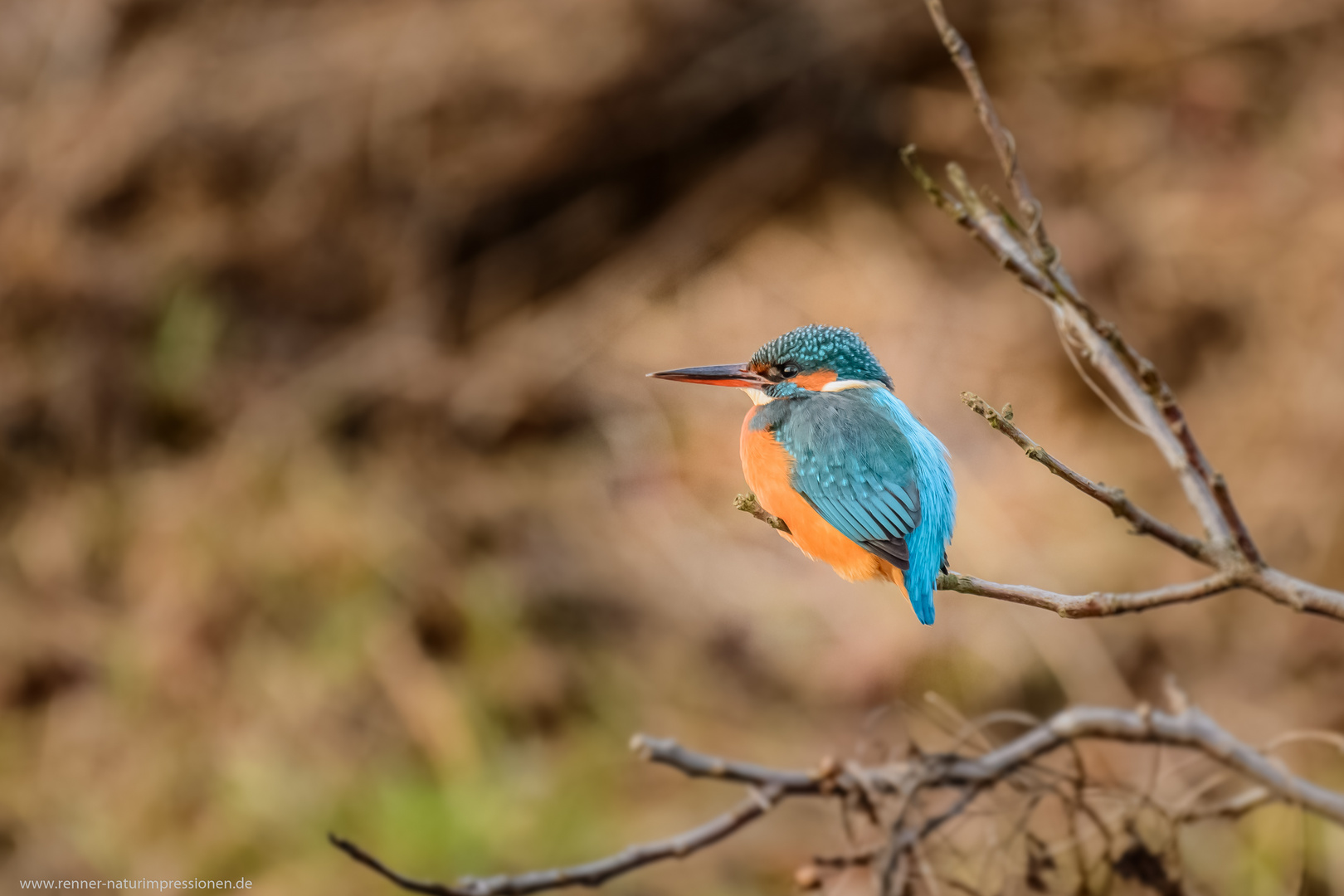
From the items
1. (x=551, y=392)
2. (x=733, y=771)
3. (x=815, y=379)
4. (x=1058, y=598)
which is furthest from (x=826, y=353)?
(x=551, y=392)

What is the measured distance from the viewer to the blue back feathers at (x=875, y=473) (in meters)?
0.66

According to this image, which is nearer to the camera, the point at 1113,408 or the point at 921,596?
the point at 921,596

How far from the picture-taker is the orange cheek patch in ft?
2.52

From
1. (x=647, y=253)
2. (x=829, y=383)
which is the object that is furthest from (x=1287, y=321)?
(x=829, y=383)

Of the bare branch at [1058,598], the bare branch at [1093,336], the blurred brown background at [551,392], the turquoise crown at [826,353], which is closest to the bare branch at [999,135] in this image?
the bare branch at [1093,336]

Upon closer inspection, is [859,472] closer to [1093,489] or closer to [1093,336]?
[1093,489]

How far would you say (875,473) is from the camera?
2.28ft

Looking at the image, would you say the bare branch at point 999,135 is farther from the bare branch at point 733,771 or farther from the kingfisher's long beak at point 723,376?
the bare branch at point 733,771

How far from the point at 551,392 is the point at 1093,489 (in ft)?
11.9

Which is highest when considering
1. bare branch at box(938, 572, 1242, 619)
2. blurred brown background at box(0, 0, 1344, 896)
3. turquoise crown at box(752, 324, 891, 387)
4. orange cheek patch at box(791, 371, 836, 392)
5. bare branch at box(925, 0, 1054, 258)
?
blurred brown background at box(0, 0, 1344, 896)

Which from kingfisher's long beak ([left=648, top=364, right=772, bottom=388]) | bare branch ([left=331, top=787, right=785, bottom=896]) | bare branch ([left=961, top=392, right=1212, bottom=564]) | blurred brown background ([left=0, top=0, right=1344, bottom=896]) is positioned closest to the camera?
bare branch ([left=961, top=392, right=1212, bottom=564])

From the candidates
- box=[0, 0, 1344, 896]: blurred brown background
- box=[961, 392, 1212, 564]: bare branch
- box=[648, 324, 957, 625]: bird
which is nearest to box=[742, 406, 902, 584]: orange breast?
box=[648, 324, 957, 625]: bird

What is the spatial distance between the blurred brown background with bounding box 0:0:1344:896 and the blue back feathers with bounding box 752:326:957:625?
72.8 inches

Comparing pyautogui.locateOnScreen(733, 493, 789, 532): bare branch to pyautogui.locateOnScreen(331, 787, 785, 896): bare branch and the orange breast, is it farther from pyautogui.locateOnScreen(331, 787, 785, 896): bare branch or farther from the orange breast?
pyautogui.locateOnScreen(331, 787, 785, 896): bare branch
